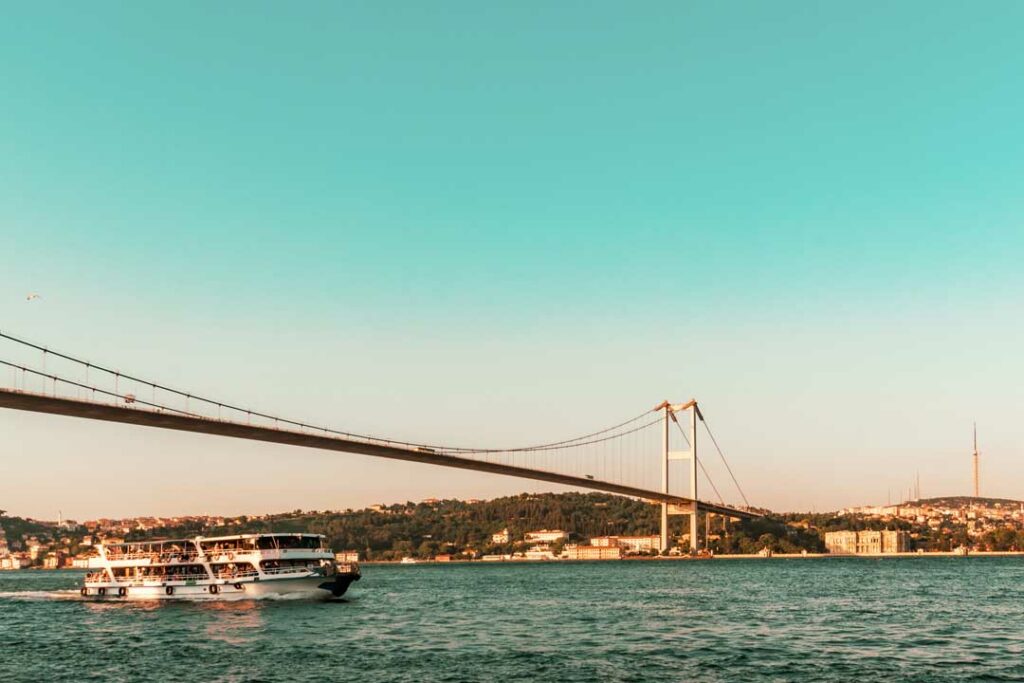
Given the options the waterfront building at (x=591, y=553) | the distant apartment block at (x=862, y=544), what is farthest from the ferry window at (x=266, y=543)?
the distant apartment block at (x=862, y=544)

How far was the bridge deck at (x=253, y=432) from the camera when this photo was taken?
5059 centimetres

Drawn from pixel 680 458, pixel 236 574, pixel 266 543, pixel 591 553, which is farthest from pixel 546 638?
pixel 591 553

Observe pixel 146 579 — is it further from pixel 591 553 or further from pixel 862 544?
pixel 862 544

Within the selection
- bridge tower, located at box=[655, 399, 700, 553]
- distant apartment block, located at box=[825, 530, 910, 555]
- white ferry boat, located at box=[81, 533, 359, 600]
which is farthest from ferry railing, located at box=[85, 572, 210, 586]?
distant apartment block, located at box=[825, 530, 910, 555]

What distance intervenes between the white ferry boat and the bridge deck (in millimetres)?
7372

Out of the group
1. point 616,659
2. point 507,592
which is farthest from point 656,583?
point 616,659

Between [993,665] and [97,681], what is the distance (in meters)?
26.8

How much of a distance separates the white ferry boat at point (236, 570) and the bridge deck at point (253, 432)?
737cm

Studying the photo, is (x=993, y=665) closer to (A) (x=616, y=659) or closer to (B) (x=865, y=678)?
(B) (x=865, y=678)

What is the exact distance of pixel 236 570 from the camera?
6166 centimetres

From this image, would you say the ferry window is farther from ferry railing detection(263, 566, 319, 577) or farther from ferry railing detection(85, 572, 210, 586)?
ferry railing detection(85, 572, 210, 586)

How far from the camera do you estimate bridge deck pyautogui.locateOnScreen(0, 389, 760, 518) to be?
5059 cm

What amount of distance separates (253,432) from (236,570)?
9821mm

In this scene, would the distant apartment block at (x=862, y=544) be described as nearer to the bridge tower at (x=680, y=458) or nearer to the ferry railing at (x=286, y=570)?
the bridge tower at (x=680, y=458)
